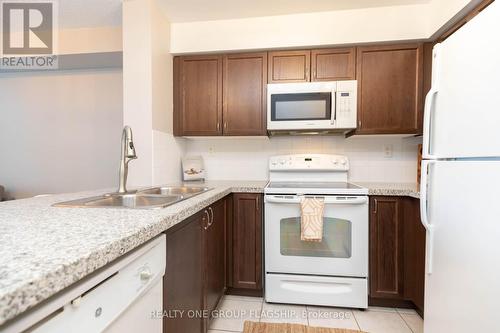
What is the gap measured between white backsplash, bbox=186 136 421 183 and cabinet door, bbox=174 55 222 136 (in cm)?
30

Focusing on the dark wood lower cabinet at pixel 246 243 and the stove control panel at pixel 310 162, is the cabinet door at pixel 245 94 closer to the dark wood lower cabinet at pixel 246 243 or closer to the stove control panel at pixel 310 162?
the stove control panel at pixel 310 162

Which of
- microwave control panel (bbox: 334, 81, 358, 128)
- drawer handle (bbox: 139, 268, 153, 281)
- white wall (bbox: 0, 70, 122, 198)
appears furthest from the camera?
white wall (bbox: 0, 70, 122, 198)

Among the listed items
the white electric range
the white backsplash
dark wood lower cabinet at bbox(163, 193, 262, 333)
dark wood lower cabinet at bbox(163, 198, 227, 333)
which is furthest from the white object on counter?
the white electric range

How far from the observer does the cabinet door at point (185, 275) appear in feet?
3.29

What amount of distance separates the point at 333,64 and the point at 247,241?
1697 mm

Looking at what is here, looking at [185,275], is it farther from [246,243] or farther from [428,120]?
[428,120]

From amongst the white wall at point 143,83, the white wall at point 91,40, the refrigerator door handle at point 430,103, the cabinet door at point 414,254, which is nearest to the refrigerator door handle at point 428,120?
the refrigerator door handle at point 430,103

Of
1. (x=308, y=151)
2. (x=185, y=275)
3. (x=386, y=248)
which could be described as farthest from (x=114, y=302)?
(x=308, y=151)

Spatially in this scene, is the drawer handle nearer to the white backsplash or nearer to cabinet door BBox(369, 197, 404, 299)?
cabinet door BBox(369, 197, 404, 299)

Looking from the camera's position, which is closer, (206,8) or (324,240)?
(324,240)

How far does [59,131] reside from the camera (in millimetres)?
3139

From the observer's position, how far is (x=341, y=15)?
218 centimetres

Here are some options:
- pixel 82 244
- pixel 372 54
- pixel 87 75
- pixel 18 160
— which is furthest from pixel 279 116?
pixel 18 160

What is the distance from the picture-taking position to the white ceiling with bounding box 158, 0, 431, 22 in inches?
80.9
